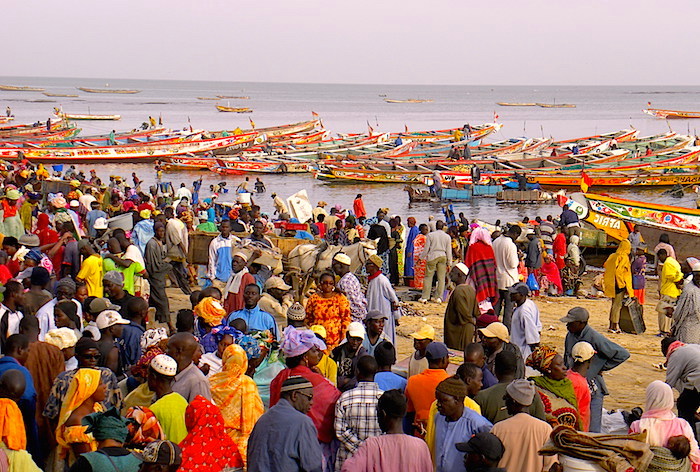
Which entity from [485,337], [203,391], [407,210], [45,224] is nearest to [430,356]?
A: [485,337]

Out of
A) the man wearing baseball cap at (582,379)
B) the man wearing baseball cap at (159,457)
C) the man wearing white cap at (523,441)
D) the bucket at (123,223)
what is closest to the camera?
the man wearing baseball cap at (159,457)

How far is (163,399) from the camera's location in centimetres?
496

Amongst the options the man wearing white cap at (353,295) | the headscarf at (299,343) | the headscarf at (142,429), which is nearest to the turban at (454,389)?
the headscarf at (299,343)

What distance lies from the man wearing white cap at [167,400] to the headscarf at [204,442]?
19cm

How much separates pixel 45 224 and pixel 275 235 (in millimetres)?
3345

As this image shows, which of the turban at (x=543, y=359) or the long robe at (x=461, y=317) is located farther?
the long robe at (x=461, y=317)

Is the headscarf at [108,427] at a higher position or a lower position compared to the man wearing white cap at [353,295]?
higher

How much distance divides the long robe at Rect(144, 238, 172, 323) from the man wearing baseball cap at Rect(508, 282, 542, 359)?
15.1 ft

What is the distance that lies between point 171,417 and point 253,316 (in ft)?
8.11

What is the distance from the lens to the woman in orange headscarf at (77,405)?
4.93 meters

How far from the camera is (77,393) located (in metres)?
4.99

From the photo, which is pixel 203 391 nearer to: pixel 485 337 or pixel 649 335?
pixel 485 337

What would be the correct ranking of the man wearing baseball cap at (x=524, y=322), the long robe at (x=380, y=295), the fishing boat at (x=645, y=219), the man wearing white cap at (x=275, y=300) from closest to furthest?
the man wearing baseball cap at (x=524, y=322), the man wearing white cap at (x=275, y=300), the long robe at (x=380, y=295), the fishing boat at (x=645, y=219)

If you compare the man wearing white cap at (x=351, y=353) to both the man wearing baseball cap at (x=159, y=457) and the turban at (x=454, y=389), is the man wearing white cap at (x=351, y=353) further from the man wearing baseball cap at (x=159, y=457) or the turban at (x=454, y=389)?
the man wearing baseball cap at (x=159, y=457)
